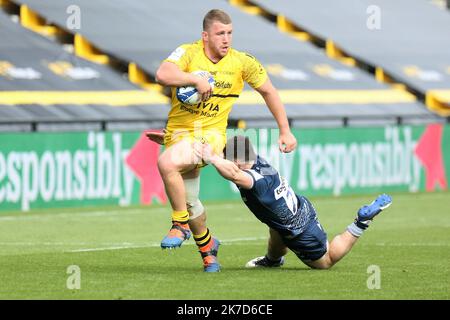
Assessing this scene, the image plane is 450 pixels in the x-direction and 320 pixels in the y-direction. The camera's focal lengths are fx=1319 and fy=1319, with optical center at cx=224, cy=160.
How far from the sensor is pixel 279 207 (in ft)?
34.6

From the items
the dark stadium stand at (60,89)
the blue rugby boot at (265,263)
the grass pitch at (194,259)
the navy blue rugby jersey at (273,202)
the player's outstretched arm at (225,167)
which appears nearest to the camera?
the grass pitch at (194,259)

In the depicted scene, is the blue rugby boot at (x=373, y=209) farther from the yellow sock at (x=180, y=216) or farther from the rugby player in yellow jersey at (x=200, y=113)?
the yellow sock at (x=180, y=216)

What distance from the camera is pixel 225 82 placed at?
1069 centimetres

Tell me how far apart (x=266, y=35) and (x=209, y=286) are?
1988 cm

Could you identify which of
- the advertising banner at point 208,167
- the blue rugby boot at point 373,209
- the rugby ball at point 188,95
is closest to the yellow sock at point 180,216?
the rugby ball at point 188,95

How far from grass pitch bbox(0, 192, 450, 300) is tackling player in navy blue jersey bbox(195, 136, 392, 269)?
200 mm

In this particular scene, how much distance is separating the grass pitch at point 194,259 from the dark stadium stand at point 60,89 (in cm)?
349

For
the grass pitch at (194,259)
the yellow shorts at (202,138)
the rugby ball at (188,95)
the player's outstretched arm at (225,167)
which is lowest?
the grass pitch at (194,259)

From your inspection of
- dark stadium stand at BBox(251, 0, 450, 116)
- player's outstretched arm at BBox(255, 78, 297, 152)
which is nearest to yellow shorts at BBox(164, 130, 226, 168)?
player's outstretched arm at BBox(255, 78, 297, 152)

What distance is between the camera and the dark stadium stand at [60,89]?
71.4 feet

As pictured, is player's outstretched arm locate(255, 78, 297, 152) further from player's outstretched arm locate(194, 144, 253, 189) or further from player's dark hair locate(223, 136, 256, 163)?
player's outstretched arm locate(194, 144, 253, 189)

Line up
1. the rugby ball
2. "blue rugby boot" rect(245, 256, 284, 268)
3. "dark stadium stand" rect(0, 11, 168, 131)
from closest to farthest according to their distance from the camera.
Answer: the rugby ball < "blue rugby boot" rect(245, 256, 284, 268) < "dark stadium stand" rect(0, 11, 168, 131)

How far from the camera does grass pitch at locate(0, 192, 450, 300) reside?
31.1 feet
